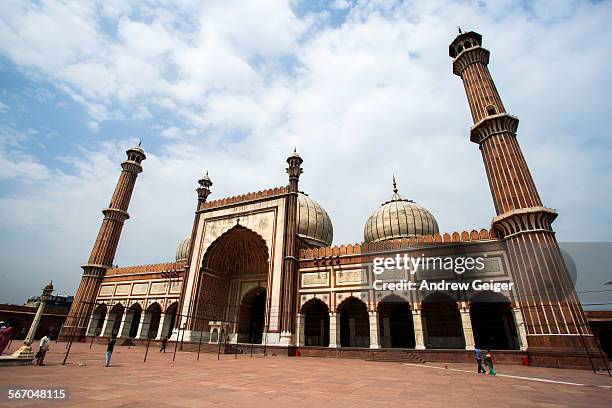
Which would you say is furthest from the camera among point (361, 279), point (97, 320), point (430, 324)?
point (97, 320)

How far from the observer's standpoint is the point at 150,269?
2652 cm

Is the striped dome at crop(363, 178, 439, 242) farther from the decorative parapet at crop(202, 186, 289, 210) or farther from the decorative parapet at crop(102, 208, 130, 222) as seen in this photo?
the decorative parapet at crop(102, 208, 130, 222)

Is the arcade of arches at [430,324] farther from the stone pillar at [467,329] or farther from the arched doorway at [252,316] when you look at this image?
the arched doorway at [252,316]

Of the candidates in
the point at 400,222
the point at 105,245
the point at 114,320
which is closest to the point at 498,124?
the point at 400,222

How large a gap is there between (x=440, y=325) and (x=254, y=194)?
579 inches

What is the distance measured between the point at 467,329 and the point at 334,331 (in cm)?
675

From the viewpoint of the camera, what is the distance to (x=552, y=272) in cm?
1263

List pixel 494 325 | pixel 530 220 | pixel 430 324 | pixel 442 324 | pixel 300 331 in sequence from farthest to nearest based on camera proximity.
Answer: pixel 300 331, pixel 430 324, pixel 442 324, pixel 494 325, pixel 530 220

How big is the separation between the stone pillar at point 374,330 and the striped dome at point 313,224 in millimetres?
7898

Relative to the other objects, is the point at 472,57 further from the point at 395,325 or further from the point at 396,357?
the point at 396,357

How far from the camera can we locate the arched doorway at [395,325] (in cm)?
1797

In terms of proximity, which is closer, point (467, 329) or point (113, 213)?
point (467, 329)

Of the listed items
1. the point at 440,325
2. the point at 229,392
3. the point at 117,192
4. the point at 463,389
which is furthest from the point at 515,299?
→ the point at 117,192

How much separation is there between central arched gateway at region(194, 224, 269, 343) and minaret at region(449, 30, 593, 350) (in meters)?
15.0
